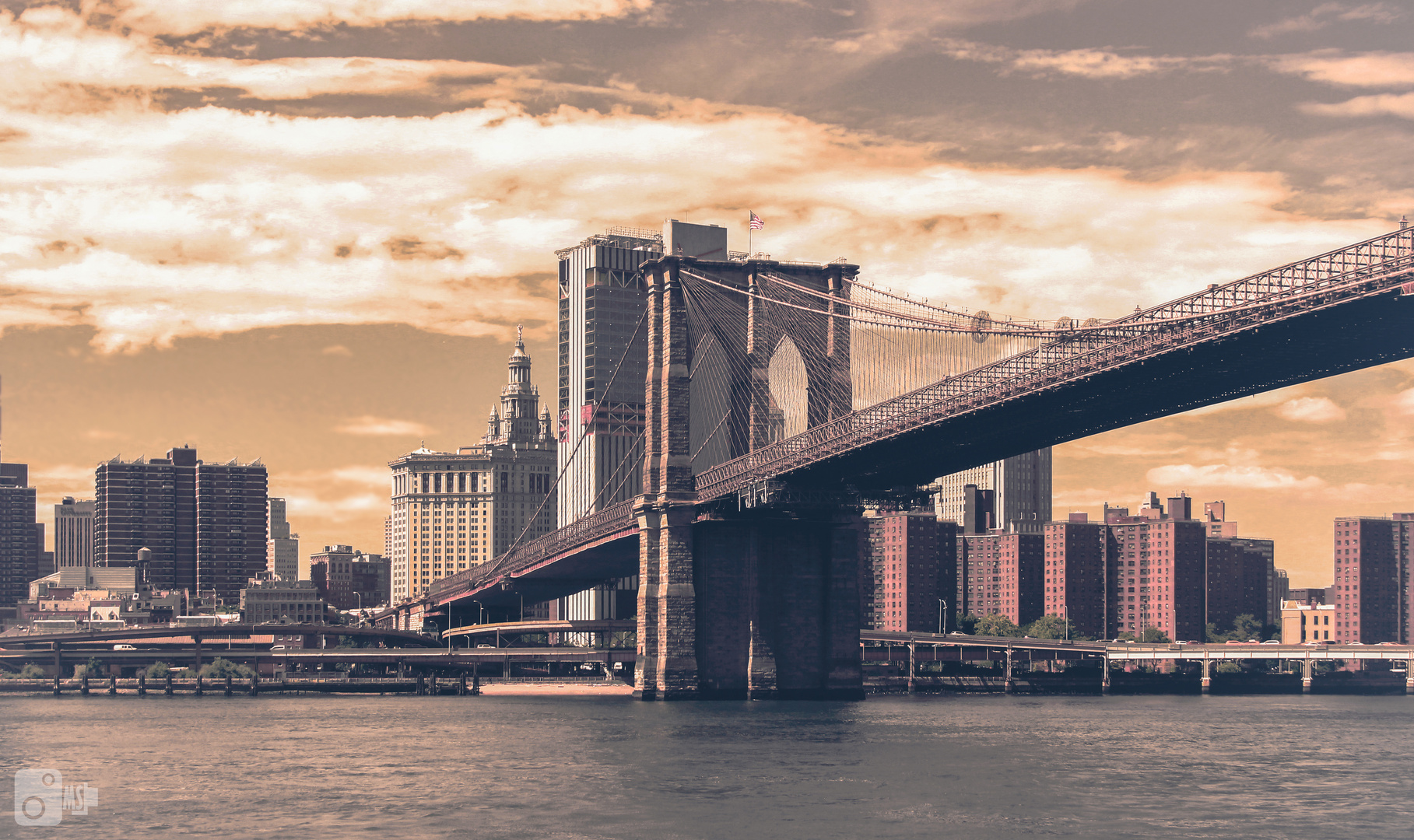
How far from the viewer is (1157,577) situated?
617 ft

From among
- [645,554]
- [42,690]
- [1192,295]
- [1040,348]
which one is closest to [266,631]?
[42,690]

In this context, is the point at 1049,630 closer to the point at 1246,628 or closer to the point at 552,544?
the point at 1246,628

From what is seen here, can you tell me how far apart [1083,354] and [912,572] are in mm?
125667

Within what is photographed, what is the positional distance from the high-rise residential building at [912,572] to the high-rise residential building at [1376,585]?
4200 cm

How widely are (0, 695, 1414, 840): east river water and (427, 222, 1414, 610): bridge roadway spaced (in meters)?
11.4

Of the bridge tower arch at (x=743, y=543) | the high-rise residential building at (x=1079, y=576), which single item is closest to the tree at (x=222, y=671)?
the bridge tower arch at (x=743, y=543)

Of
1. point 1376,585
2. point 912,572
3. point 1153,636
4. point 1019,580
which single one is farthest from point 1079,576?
point 1376,585

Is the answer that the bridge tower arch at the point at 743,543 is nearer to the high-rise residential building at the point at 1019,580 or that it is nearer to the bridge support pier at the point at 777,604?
the bridge support pier at the point at 777,604

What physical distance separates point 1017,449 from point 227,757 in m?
35.7

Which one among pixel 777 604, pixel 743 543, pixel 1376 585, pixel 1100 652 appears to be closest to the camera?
pixel 743 543

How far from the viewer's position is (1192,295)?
55.7 meters

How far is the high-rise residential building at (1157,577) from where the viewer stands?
611 ft

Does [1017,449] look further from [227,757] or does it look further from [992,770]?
[227,757]

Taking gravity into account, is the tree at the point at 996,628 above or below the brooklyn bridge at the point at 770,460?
below
